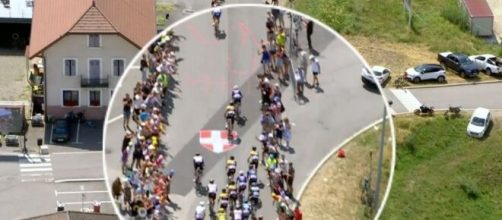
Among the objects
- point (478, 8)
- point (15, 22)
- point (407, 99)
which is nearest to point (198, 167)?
point (407, 99)

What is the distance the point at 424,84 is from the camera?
47094 mm

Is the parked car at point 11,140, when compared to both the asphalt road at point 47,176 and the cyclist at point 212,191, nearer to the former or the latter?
the asphalt road at point 47,176

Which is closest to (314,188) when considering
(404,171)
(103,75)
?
(404,171)

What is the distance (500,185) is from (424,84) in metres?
6.86

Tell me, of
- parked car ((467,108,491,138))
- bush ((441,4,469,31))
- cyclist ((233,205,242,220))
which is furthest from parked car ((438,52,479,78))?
cyclist ((233,205,242,220))

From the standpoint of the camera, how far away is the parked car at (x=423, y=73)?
1844 inches

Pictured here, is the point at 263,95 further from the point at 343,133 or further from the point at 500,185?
the point at 500,185

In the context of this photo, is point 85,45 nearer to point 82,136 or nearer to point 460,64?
point 82,136

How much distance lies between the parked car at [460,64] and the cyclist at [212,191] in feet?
126

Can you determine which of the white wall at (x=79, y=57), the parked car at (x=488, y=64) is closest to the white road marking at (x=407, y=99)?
the parked car at (x=488, y=64)

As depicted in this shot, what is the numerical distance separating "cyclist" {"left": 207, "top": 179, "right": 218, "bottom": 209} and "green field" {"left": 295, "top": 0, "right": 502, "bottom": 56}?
127 feet

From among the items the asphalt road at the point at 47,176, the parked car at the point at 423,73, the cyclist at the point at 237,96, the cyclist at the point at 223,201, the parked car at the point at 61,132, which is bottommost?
the asphalt road at the point at 47,176

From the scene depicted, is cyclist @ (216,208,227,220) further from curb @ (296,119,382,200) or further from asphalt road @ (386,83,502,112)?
asphalt road @ (386,83,502,112)

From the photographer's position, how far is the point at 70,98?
46625 mm
